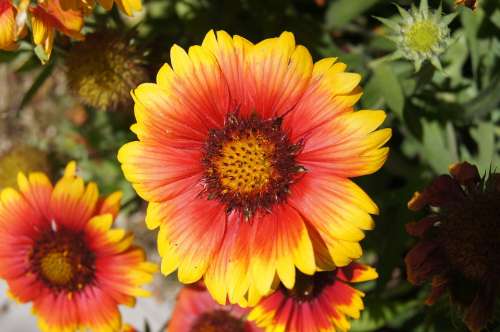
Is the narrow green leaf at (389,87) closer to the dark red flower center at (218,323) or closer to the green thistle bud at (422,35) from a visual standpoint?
the green thistle bud at (422,35)

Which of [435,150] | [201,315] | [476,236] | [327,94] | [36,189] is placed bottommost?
[201,315]

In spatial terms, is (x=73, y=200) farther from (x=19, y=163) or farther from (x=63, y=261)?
(x=19, y=163)

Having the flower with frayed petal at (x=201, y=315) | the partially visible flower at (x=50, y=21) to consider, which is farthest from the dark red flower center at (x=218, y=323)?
the partially visible flower at (x=50, y=21)

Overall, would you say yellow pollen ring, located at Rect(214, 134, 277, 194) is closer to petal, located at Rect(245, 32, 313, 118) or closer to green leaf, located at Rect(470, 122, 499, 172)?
petal, located at Rect(245, 32, 313, 118)

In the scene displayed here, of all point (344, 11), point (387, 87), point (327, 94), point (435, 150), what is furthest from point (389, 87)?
point (327, 94)

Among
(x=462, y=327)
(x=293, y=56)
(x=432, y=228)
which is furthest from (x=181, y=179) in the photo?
(x=462, y=327)

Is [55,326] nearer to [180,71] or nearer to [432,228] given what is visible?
[180,71]
